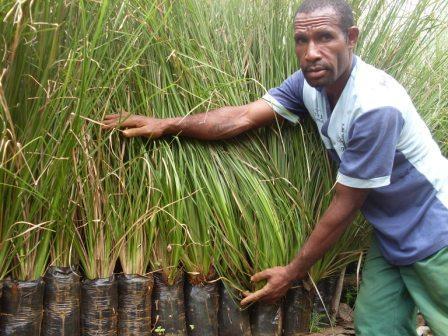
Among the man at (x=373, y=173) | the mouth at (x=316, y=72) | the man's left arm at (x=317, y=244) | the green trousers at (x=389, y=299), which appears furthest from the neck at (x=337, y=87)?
the green trousers at (x=389, y=299)

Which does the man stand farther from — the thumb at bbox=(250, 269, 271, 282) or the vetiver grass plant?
the vetiver grass plant

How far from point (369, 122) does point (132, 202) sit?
977 millimetres

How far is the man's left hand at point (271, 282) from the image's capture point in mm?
2242

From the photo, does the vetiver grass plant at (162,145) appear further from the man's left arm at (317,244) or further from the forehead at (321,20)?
the forehead at (321,20)

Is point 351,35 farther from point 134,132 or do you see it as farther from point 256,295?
point 256,295

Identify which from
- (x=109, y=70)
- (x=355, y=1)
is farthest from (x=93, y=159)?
(x=355, y=1)

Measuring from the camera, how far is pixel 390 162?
6.44 ft

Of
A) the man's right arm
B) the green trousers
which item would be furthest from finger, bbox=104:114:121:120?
the green trousers

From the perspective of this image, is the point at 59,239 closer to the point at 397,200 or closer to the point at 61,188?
the point at 61,188

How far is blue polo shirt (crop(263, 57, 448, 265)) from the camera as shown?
195cm

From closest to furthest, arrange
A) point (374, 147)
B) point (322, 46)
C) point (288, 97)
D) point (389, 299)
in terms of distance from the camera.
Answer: point (374, 147)
point (322, 46)
point (389, 299)
point (288, 97)

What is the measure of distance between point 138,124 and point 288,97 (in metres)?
0.67

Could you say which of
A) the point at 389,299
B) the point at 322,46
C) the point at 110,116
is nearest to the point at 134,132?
the point at 110,116

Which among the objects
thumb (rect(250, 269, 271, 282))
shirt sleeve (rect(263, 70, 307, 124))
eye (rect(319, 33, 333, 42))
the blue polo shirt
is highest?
eye (rect(319, 33, 333, 42))
